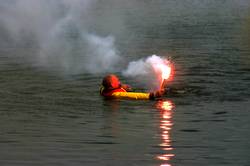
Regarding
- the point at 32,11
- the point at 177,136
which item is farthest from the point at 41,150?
the point at 32,11

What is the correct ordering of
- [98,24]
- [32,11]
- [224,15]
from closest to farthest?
[32,11], [98,24], [224,15]

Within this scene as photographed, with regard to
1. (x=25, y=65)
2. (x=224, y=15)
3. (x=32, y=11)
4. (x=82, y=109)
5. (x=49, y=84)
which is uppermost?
(x=224, y=15)

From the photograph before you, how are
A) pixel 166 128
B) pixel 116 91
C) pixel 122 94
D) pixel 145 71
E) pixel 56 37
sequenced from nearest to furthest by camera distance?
pixel 166 128 < pixel 122 94 < pixel 116 91 < pixel 145 71 < pixel 56 37

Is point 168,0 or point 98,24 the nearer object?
point 98,24

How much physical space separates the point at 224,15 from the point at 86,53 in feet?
77.2

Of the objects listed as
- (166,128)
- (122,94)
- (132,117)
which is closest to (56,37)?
(122,94)

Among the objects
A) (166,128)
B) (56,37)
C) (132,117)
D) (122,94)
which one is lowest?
(166,128)

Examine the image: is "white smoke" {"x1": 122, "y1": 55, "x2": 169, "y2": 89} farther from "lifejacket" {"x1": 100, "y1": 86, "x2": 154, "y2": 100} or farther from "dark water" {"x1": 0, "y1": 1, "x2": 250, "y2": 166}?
"lifejacket" {"x1": 100, "y1": 86, "x2": 154, "y2": 100}

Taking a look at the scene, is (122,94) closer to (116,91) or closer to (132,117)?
(116,91)

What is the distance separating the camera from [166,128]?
68.4 feet

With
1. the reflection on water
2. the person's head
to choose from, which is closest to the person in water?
the person's head

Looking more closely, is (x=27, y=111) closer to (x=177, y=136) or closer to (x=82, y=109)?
(x=82, y=109)

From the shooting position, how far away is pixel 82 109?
77.8 ft

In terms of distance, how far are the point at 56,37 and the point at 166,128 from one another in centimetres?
2817
